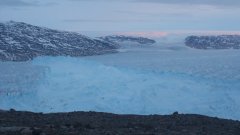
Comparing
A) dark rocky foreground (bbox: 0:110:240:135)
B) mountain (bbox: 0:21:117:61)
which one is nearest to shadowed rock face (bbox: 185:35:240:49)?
mountain (bbox: 0:21:117:61)

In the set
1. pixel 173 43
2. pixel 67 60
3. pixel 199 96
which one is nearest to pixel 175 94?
pixel 199 96

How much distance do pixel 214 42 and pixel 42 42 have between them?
3639 cm

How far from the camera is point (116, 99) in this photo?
606 inches

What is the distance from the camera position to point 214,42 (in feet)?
137

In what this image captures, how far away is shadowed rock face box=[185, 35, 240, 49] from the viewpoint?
3873 cm

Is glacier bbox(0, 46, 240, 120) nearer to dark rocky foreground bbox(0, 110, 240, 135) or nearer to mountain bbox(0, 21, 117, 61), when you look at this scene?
dark rocky foreground bbox(0, 110, 240, 135)

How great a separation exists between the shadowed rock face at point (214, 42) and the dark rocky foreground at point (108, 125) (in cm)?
2818

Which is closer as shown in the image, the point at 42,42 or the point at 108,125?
the point at 108,125

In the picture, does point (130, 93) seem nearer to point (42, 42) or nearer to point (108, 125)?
point (108, 125)

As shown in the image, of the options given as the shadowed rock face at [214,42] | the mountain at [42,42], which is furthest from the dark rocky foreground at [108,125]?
the mountain at [42,42]

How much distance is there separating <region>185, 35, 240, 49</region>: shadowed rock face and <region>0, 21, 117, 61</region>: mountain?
17.2 metres

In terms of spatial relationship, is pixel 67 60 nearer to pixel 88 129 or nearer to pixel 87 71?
pixel 87 71

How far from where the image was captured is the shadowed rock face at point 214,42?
38.7m

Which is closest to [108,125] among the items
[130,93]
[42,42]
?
[130,93]
